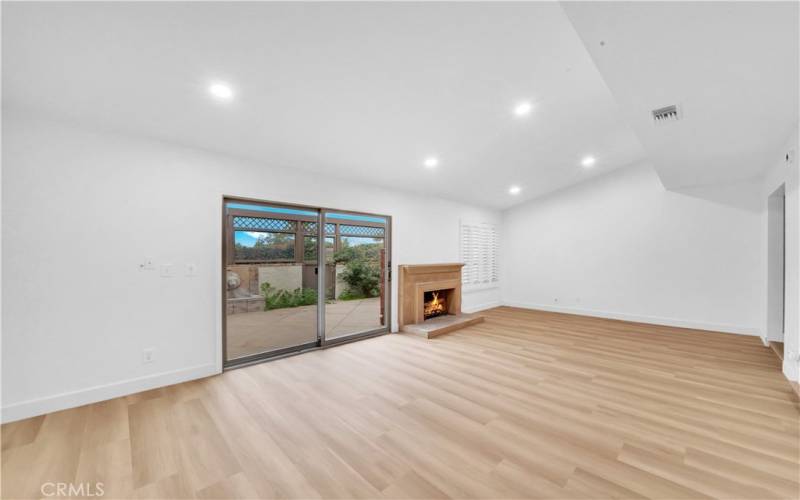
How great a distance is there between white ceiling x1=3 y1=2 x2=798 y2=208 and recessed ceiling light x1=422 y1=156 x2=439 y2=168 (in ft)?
1.63

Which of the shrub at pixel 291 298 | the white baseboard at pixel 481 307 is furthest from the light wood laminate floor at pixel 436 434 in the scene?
the white baseboard at pixel 481 307

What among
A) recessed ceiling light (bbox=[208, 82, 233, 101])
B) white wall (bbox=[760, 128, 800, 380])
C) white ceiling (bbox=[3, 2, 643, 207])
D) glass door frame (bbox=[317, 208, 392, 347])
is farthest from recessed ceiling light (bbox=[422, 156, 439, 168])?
white wall (bbox=[760, 128, 800, 380])

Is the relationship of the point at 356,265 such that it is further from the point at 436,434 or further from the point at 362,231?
the point at 436,434

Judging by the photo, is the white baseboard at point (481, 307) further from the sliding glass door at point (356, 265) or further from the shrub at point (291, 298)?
the shrub at point (291, 298)

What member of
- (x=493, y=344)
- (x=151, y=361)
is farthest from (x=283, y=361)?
(x=493, y=344)

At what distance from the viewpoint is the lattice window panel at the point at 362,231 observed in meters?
4.54

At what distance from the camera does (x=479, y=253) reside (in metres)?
6.96

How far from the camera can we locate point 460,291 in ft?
19.5

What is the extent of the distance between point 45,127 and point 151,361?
2144mm

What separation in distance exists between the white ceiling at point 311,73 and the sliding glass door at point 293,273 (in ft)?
2.59

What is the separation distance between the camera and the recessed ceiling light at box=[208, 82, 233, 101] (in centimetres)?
232

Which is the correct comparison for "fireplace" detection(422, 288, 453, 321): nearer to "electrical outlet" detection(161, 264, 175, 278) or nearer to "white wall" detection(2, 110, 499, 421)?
"white wall" detection(2, 110, 499, 421)

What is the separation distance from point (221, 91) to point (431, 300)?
442 centimetres

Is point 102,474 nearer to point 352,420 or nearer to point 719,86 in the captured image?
point 352,420
